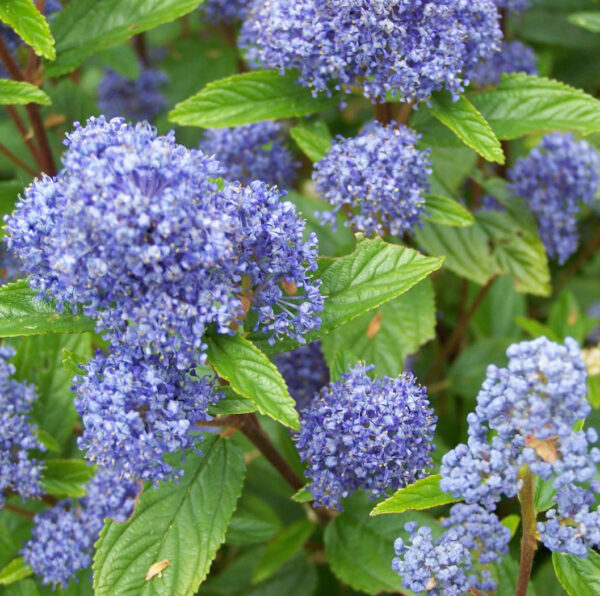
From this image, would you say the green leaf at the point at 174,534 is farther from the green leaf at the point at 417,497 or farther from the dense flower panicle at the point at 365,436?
the green leaf at the point at 417,497

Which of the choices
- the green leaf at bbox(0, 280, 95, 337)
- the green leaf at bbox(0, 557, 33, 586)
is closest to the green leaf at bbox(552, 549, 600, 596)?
the green leaf at bbox(0, 280, 95, 337)

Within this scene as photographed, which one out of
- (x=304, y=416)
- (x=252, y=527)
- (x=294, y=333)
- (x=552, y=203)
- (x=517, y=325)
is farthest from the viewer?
(x=517, y=325)

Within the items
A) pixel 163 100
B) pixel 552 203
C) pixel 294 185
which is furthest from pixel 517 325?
pixel 163 100

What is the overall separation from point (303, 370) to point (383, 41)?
124 centimetres

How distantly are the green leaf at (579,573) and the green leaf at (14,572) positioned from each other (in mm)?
1759

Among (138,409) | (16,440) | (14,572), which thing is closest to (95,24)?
(16,440)

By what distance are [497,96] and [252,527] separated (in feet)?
6.10

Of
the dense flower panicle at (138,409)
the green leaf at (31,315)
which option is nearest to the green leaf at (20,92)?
the green leaf at (31,315)

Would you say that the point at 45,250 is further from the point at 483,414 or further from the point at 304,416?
the point at 483,414

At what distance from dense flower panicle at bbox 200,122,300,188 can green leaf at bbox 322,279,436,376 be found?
0.78m

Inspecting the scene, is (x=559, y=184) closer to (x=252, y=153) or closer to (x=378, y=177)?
(x=378, y=177)

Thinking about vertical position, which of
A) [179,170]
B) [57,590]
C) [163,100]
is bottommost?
[57,590]

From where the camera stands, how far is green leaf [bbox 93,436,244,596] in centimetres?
232

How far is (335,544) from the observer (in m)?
3.01
